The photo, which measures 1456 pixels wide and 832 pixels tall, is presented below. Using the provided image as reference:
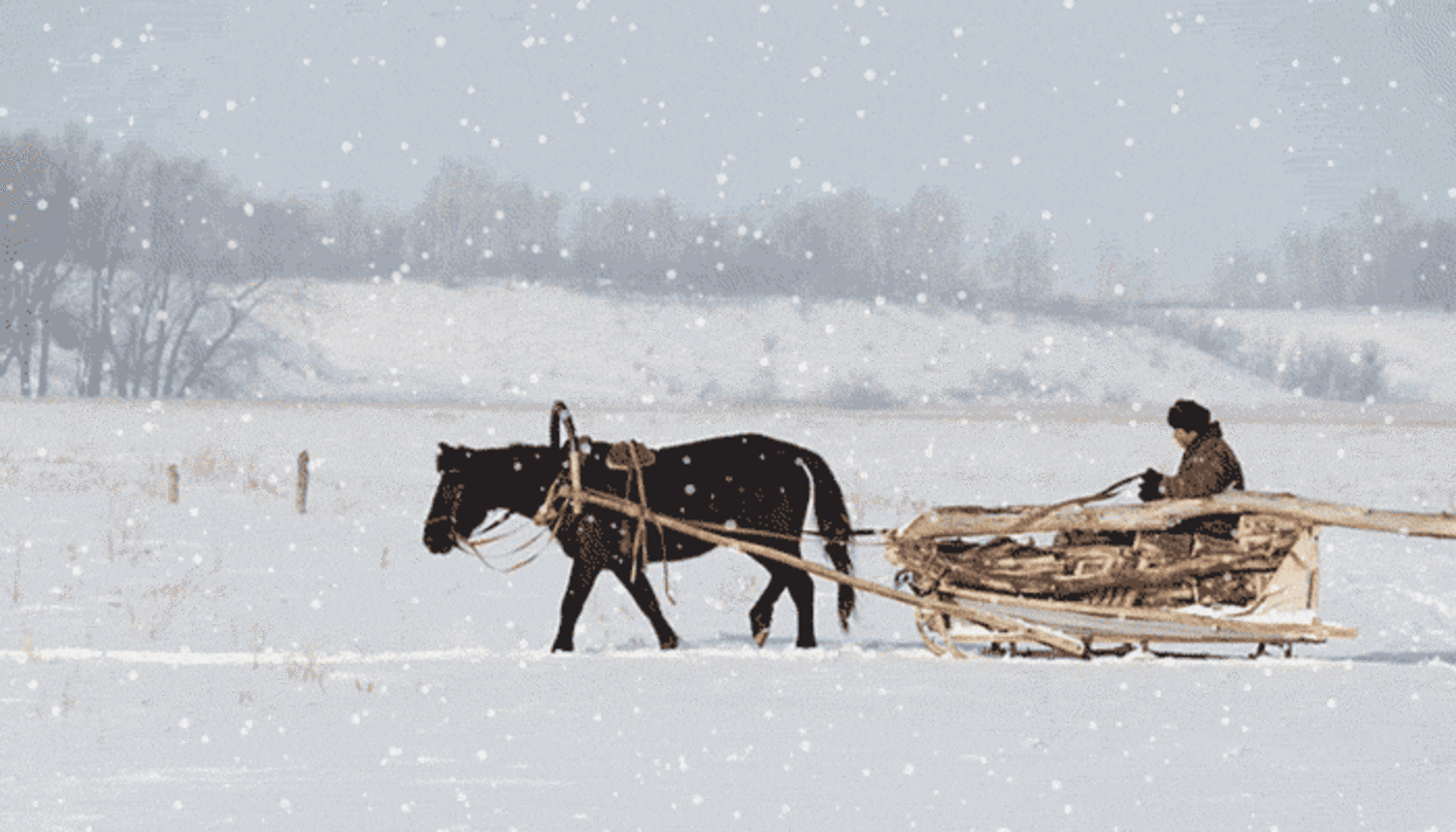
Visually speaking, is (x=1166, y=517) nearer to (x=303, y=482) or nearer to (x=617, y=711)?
(x=617, y=711)

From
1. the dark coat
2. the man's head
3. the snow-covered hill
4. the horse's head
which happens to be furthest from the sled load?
the snow-covered hill

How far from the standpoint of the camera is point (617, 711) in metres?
7.59

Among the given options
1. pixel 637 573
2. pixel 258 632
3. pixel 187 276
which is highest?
pixel 187 276

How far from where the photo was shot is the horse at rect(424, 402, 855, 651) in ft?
32.8

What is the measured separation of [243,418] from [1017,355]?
61900mm

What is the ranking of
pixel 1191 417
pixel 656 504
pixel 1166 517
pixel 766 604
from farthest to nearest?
pixel 766 604, pixel 656 504, pixel 1191 417, pixel 1166 517

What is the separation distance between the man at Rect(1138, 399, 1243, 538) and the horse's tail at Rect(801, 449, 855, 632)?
230 centimetres

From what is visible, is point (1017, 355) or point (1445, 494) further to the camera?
point (1017, 355)

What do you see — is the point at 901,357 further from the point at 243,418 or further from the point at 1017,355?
the point at 243,418

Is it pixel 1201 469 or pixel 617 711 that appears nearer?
pixel 617 711

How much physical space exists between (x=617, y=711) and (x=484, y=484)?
2983mm

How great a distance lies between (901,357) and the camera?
317 ft

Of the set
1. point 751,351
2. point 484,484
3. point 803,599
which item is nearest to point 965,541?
point 803,599

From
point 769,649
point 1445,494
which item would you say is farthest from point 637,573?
point 1445,494
